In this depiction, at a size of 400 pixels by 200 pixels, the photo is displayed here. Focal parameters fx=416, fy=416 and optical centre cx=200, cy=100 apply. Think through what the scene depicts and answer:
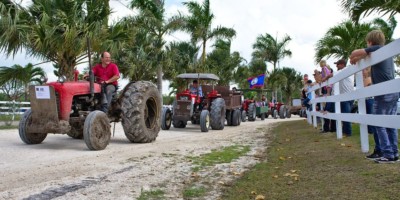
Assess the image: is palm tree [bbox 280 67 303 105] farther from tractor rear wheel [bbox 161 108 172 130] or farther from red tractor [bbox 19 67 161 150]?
red tractor [bbox 19 67 161 150]

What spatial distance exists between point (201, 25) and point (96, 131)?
21359mm

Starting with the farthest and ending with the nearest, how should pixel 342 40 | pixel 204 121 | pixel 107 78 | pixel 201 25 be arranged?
1. pixel 201 25
2. pixel 342 40
3. pixel 204 121
4. pixel 107 78

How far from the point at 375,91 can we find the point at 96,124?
4839mm

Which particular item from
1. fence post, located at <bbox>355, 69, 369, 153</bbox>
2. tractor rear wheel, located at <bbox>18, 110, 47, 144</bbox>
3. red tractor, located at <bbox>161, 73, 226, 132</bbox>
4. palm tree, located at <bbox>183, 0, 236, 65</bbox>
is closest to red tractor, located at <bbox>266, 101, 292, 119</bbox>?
palm tree, located at <bbox>183, 0, 236, 65</bbox>

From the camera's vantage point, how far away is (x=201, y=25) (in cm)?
2814

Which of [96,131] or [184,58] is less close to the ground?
[184,58]

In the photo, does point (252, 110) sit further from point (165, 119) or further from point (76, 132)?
point (76, 132)

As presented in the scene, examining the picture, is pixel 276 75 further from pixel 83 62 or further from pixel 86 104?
pixel 86 104

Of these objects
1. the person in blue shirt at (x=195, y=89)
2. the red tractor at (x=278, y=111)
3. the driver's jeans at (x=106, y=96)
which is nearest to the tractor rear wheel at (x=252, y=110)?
the red tractor at (x=278, y=111)

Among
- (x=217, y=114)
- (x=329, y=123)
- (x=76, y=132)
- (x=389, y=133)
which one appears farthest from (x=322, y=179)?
(x=217, y=114)

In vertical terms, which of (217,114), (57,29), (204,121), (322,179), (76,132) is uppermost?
(57,29)

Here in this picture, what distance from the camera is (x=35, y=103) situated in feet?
25.5

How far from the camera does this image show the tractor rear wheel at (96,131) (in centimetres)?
741

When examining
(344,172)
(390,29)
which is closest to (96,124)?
(344,172)
